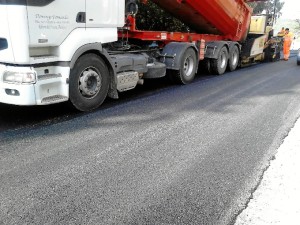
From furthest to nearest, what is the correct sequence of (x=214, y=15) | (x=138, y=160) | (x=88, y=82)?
(x=214, y=15), (x=88, y=82), (x=138, y=160)

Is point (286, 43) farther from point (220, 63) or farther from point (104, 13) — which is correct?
point (104, 13)

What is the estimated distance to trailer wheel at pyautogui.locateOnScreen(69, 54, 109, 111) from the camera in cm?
492

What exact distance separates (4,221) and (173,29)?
30.7 feet

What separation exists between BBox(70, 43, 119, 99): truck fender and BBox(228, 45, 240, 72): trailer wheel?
613cm

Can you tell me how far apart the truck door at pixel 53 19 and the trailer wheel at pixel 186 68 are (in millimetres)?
3439

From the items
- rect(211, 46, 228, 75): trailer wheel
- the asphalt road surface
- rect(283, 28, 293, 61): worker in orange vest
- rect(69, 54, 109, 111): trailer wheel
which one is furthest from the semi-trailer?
rect(283, 28, 293, 61): worker in orange vest

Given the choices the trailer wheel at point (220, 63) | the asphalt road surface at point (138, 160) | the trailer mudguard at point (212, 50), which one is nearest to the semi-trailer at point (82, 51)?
the asphalt road surface at point (138, 160)

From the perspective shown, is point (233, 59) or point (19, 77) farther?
point (233, 59)

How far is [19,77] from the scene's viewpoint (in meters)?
4.24

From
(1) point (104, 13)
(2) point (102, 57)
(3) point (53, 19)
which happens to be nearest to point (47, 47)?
(3) point (53, 19)

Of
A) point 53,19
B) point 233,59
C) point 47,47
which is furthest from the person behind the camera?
point 233,59

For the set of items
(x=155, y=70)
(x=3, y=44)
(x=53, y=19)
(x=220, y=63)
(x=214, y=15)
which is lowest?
(x=220, y=63)

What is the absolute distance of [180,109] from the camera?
18.1 ft

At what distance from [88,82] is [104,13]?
1260 mm
